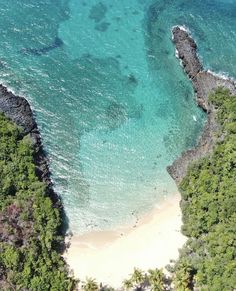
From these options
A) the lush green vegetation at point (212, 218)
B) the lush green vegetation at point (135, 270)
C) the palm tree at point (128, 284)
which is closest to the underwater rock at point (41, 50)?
the lush green vegetation at point (135, 270)

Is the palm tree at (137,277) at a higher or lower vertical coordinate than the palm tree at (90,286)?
higher

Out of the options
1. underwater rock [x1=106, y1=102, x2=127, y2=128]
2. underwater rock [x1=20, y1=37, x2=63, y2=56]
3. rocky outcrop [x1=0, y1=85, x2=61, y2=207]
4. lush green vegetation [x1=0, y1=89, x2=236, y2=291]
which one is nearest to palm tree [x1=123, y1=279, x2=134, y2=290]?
lush green vegetation [x1=0, y1=89, x2=236, y2=291]

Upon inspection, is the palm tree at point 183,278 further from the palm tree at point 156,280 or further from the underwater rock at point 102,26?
the underwater rock at point 102,26

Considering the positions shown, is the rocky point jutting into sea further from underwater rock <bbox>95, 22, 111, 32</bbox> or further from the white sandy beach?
underwater rock <bbox>95, 22, 111, 32</bbox>

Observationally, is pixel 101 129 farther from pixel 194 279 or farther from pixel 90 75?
pixel 194 279

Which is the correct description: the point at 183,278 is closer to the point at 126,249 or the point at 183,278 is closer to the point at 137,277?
the point at 137,277

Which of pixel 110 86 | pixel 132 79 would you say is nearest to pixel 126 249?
pixel 110 86
